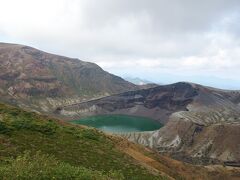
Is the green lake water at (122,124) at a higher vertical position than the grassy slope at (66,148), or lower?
lower

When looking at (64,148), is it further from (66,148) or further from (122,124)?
(122,124)

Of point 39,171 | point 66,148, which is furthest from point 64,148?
point 39,171

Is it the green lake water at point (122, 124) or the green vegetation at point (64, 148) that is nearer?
the green vegetation at point (64, 148)

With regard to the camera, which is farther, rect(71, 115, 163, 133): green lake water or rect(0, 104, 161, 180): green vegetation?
rect(71, 115, 163, 133): green lake water

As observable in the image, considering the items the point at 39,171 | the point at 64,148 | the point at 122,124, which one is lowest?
the point at 122,124

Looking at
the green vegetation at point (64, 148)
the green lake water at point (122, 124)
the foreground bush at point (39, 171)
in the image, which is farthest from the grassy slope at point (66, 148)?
the green lake water at point (122, 124)

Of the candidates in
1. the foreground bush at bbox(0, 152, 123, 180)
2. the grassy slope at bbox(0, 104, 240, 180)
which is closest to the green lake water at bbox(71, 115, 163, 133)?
the grassy slope at bbox(0, 104, 240, 180)

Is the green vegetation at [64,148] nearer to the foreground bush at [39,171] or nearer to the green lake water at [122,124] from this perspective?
the foreground bush at [39,171]

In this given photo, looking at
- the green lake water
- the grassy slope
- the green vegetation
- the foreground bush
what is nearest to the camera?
the foreground bush

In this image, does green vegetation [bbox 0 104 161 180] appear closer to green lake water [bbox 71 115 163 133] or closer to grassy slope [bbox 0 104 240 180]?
grassy slope [bbox 0 104 240 180]

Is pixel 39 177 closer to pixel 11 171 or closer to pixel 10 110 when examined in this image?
pixel 11 171

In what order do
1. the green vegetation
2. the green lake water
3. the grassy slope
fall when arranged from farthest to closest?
the green lake water < the grassy slope < the green vegetation

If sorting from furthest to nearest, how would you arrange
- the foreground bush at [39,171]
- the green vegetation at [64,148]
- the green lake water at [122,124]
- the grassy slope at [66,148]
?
the green lake water at [122,124]
the grassy slope at [66,148]
the green vegetation at [64,148]
the foreground bush at [39,171]
